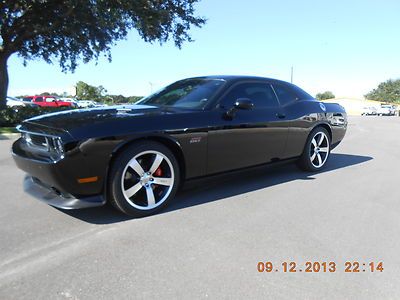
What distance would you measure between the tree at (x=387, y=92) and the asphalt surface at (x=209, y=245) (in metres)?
103

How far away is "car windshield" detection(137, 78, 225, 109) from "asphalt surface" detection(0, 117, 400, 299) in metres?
0.96

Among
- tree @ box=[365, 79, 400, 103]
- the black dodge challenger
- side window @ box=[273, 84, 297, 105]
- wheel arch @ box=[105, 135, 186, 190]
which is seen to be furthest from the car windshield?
tree @ box=[365, 79, 400, 103]

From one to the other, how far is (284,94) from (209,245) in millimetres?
3069

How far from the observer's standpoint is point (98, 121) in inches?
135

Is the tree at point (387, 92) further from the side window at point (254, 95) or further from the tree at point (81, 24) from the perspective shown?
the side window at point (254, 95)

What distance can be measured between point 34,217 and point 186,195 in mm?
1676

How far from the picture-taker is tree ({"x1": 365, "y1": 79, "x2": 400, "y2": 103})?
321ft

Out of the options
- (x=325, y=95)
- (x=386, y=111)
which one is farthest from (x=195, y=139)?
(x=325, y=95)

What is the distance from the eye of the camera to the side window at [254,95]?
4484mm

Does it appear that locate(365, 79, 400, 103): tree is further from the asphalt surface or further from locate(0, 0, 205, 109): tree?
the asphalt surface

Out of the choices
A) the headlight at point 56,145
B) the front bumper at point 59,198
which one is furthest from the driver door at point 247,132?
the headlight at point 56,145

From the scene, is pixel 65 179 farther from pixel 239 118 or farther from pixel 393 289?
pixel 393 289

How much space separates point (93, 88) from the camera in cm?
5353

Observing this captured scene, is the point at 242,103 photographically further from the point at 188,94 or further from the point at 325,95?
the point at 325,95
